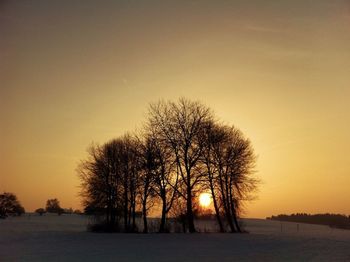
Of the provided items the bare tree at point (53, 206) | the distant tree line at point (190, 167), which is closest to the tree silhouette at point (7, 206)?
the distant tree line at point (190, 167)

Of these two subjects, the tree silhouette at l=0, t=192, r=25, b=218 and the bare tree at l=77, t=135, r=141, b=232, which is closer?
the tree silhouette at l=0, t=192, r=25, b=218

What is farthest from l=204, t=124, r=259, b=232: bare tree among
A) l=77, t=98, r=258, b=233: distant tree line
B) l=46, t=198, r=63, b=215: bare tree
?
l=46, t=198, r=63, b=215: bare tree

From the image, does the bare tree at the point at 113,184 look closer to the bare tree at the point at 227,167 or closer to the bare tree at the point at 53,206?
the bare tree at the point at 227,167

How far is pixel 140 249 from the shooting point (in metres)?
30.4

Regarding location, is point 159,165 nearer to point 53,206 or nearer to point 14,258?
point 14,258

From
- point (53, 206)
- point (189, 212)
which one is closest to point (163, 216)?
point (189, 212)

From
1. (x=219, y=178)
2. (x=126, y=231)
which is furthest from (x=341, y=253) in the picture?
(x=126, y=231)

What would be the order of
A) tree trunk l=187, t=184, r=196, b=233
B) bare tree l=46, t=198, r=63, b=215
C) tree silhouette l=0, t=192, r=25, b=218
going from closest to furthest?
tree silhouette l=0, t=192, r=25, b=218 < tree trunk l=187, t=184, r=196, b=233 < bare tree l=46, t=198, r=63, b=215

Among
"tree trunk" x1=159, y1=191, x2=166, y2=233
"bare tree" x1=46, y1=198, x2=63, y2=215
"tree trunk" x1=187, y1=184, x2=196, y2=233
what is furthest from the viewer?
A: "bare tree" x1=46, y1=198, x2=63, y2=215

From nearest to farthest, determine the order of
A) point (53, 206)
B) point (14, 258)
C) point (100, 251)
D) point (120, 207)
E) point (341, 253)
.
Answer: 1. point (14, 258)
2. point (341, 253)
3. point (100, 251)
4. point (120, 207)
5. point (53, 206)

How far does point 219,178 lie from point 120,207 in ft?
58.8

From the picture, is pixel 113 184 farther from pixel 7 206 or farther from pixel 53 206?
pixel 53 206

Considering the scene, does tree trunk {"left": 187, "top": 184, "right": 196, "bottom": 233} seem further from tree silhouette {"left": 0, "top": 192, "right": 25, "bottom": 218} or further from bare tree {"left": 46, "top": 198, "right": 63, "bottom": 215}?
bare tree {"left": 46, "top": 198, "right": 63, "bottom": 215}

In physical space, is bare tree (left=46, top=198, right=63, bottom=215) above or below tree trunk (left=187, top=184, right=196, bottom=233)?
above
